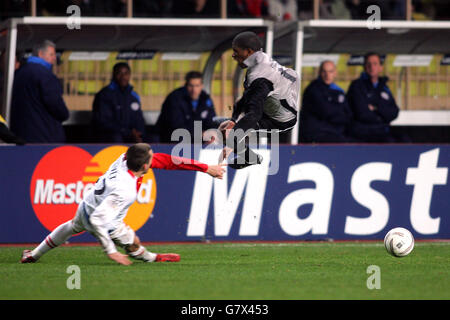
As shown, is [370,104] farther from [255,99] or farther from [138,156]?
[138,156]

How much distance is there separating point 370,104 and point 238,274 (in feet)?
20.5

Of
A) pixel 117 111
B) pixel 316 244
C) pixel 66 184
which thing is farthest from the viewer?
pixel 117 111

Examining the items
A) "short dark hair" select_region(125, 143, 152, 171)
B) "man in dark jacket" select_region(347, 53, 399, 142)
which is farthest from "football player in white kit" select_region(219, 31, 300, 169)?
"man in dark jacket" select_region(347, 53, 399, 142)

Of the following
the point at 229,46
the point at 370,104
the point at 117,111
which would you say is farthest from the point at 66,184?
the point at 370,104

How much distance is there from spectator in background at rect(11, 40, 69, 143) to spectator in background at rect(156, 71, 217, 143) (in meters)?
1.78

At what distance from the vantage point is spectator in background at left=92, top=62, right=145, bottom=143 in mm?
13289

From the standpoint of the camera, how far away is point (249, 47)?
966 cm

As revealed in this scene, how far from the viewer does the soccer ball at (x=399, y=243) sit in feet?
33.0

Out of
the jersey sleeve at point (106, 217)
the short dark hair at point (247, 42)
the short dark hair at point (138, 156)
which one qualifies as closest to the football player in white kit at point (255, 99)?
the short dark hair at point (247, 42)

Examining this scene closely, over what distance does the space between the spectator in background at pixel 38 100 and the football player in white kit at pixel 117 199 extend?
10.8 ft

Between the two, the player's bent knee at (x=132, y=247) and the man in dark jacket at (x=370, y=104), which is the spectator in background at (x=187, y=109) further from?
the player's bent knee at (x=132, y=247)

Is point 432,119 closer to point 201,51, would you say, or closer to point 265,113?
point 201,51

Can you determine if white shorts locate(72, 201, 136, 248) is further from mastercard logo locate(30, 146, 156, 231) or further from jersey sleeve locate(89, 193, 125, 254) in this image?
mastercard logo locate(30, 146, 156, 231)

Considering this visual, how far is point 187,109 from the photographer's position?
1359cm
